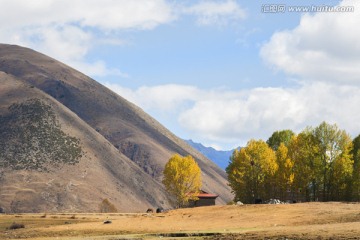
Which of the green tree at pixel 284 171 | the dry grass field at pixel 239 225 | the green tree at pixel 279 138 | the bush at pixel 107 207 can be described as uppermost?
the green tree at pixel 279 138

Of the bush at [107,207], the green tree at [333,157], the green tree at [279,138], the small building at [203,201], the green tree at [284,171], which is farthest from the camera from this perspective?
the bush at [107,207]

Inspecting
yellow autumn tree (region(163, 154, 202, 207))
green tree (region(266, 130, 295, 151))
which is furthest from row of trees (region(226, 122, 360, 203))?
yellow autumn tree (region(163, 154, 202, 207))

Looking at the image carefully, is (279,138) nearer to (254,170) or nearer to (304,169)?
(254,170)

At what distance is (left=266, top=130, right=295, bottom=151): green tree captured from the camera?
117000 millimetres

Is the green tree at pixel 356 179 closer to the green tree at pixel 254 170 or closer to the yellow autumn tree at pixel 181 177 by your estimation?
the green tree at pixel 254 170

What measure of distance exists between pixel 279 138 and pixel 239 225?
6169cm

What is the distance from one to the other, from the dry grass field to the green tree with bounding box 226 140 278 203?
81.6 feet

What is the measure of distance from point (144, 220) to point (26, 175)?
134658mm

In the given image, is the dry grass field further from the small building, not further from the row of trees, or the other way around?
the small building

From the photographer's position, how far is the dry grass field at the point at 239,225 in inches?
1731

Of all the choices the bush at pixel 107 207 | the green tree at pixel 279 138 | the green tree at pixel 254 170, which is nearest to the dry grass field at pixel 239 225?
the green tree at pixel 254 170

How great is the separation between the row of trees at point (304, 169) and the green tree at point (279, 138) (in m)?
13.9

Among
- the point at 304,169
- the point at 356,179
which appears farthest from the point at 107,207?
the point at 356,179

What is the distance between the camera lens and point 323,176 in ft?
297
